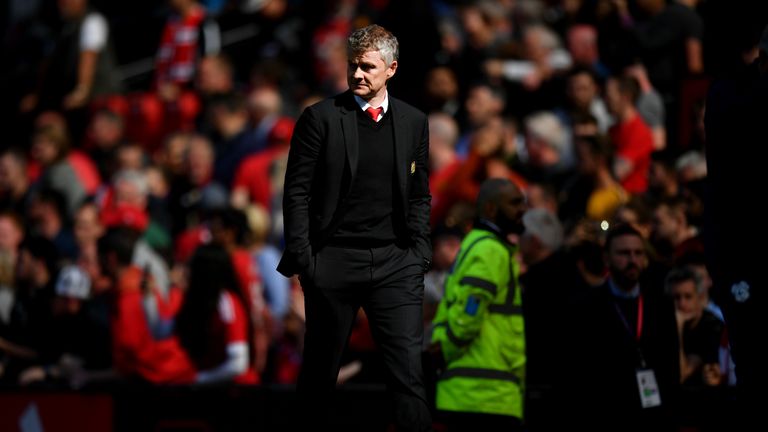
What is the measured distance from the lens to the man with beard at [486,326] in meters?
8.58

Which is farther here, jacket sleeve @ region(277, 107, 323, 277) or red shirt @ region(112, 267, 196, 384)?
red shirt @ region(112, 267, 196, 384)

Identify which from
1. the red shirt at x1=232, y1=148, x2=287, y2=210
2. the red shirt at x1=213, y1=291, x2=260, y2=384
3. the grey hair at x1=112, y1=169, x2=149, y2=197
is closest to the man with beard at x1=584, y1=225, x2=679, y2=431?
the red shirt at x1=213, y1=291, x2=260, y2=384

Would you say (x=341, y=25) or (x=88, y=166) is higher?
(x=341, y=25)

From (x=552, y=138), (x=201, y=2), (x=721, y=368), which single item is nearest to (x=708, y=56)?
(x=721, y=368)

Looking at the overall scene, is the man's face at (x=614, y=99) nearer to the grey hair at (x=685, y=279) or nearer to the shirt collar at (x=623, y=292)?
the grey hair at (x=685, y=279)

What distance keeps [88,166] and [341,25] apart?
360cm

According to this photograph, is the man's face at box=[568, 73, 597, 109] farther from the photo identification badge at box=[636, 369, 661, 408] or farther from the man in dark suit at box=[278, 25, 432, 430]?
the man in dark suit at box=[278, 25, 432, 430]

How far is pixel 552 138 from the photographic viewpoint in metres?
13.2

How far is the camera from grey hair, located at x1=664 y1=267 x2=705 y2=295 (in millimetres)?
9422

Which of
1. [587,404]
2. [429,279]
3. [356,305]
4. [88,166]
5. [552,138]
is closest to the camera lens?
[356,305]

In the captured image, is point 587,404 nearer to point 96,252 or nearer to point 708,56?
point 708,56

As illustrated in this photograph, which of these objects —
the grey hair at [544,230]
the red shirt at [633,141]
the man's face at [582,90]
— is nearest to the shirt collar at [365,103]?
the grey hair at [544,230]

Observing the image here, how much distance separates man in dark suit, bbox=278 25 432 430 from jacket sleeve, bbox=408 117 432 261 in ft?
0.31

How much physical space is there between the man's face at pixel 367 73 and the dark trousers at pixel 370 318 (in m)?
0.81
